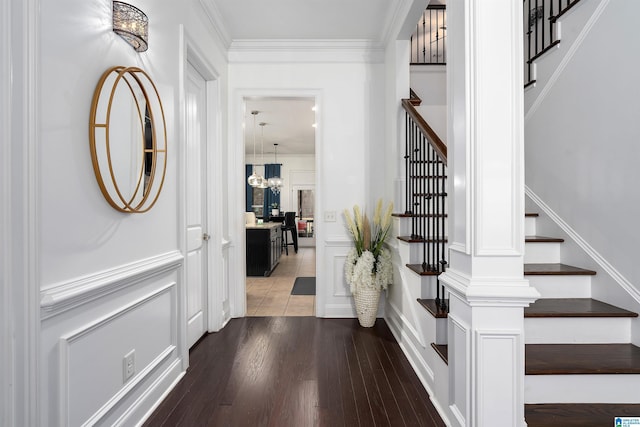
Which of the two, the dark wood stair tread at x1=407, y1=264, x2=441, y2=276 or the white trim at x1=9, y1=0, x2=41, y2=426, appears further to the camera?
the dark wood stair tread at x1=407, y1=264, x2=441, y2=276

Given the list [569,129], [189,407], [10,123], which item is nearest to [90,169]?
[10,123]

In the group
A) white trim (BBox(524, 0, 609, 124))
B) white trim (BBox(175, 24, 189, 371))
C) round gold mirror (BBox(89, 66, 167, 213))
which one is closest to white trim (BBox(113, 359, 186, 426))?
white trim (BBox(175, 24, 189, 371))

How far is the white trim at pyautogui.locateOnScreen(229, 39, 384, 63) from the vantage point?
3.39 metres

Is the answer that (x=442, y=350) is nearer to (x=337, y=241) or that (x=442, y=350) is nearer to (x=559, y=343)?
(x=559, y=343)

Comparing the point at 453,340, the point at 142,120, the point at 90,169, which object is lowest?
the point at 453,340

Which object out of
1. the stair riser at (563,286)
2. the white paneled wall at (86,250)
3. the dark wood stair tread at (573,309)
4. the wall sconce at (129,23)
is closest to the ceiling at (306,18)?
the white paneled wall at (86,250)

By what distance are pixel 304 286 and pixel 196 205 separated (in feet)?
8.23

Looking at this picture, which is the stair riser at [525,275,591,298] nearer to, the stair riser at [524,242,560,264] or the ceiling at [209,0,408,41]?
the stair riser at [524,242,560,264]

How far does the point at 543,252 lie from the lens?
235cm

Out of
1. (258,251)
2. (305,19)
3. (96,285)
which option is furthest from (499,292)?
(258,251)

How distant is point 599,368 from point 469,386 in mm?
685

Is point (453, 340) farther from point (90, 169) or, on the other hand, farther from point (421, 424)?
point (90, 169)

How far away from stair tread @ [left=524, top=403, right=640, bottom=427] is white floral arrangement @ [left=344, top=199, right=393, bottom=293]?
5.17 ft

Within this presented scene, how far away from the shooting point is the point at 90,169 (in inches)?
55.3
